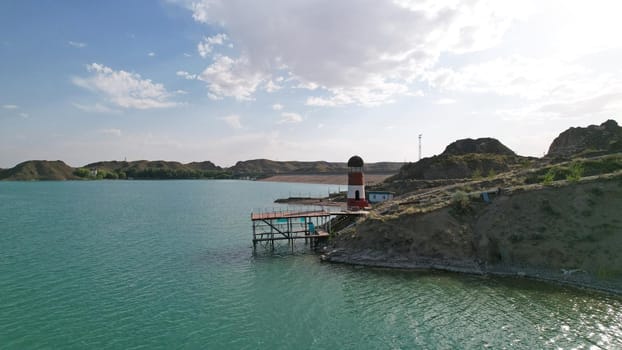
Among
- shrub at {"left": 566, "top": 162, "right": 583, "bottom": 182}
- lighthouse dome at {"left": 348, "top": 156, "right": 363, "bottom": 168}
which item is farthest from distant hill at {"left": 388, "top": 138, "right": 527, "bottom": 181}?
lighthouse dome at {"left": 348, "top": 156, "right": 363, "bottom": 168}

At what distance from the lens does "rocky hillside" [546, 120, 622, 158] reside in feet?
221

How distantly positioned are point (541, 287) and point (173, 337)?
30.0 metres

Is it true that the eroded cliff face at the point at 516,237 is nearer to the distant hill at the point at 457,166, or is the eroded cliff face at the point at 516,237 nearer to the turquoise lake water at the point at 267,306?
the turquoise lake water at the point at 267,306

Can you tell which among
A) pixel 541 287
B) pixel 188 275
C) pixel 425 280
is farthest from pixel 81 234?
pixel 541 287

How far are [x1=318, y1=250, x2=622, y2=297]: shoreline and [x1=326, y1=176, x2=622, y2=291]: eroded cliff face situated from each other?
0.31ft

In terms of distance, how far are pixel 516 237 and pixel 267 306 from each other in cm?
2684

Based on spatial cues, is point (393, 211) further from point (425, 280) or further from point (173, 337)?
point (173, 337)

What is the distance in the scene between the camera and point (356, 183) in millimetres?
54656

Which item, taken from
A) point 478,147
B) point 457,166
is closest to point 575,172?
point 457,166

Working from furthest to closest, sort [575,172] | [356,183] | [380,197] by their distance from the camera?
[380,197]
[356,183]
[575,172]

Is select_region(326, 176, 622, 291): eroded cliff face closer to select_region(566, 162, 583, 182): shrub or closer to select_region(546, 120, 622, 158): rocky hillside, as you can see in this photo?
select_region(566, 162, 583, 182): shrub

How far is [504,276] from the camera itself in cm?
3456

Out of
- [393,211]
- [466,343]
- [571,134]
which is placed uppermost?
[571,134]

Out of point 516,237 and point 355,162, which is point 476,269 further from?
point 355,162
